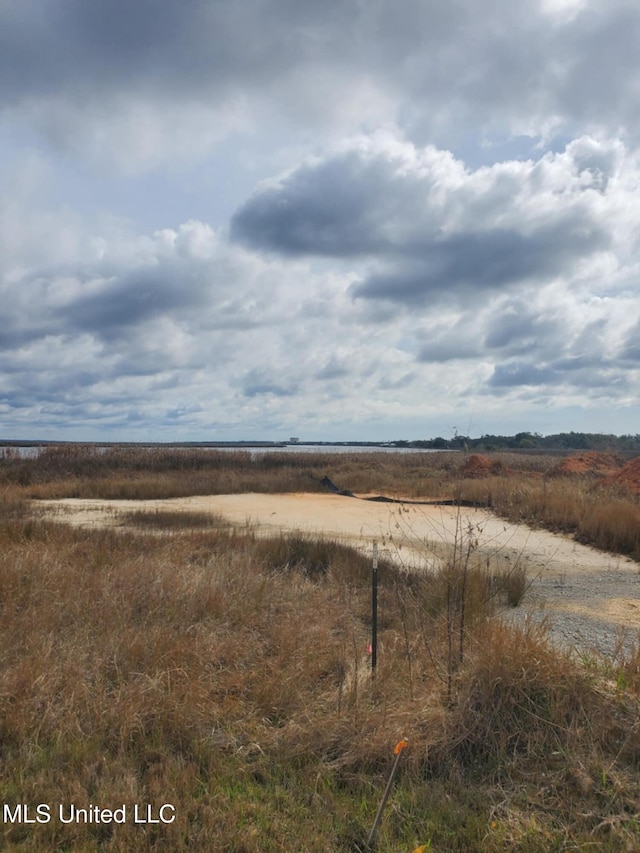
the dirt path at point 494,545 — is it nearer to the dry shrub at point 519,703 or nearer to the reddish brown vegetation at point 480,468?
the dry shrub at point 519,703

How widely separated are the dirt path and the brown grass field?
133cm

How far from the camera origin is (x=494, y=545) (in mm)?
14422

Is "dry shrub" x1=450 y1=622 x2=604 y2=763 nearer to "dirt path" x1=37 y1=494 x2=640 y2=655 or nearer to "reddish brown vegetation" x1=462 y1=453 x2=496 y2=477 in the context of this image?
"dirt path" x1=37 y1=494 x2=640 y2=655

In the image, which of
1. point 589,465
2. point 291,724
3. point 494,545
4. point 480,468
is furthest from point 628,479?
point 291,724

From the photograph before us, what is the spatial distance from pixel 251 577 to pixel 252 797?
15.2 feet

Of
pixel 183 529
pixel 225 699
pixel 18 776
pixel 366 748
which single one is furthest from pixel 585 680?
pixel 183 529

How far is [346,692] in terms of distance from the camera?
5.01 meters

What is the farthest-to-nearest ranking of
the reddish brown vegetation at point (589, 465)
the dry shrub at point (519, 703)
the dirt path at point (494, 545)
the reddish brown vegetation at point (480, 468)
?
the reddish brown vegetation at point (480, 468) → the reddish brown vegetation at point (589, 465) → the dirt path at point (494, 545) → the dry shrub at point (519, 703)

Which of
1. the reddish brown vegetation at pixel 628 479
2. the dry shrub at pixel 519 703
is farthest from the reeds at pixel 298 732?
the reddish brown vegetation at pixel 628 479

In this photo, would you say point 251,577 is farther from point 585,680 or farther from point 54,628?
point 585,680

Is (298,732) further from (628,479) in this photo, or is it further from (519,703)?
(628,479)

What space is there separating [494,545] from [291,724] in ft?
35.9

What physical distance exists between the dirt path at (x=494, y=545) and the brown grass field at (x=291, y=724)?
1.33 metres

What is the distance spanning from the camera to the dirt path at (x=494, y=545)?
7910 mm
